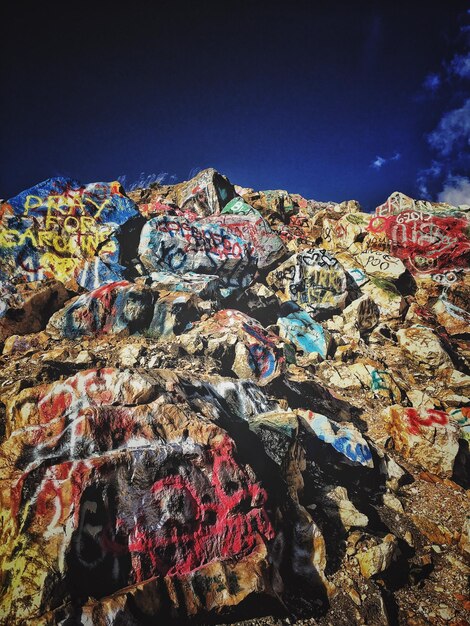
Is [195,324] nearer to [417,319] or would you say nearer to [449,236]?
[417,319]

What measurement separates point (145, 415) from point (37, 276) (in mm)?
5927

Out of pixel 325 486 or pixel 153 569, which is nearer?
pixel 153 569

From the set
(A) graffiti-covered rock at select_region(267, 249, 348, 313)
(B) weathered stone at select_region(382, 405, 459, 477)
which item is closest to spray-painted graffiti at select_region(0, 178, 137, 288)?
(A) graffiti-covered rock at select_region(267, 249, 348, 313)

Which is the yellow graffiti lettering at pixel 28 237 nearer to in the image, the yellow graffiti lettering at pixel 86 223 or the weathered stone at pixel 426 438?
the yellow graffiti lettering at pixel 86 223

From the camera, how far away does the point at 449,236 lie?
10344 millimetres

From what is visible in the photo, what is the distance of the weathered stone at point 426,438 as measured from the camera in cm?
435

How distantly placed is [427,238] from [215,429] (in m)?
11.0

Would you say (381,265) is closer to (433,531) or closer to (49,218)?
(433,531)

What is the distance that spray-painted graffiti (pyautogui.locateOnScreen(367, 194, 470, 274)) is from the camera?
33.4 ft

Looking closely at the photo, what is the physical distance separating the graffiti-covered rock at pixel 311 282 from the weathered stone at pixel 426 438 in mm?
4175

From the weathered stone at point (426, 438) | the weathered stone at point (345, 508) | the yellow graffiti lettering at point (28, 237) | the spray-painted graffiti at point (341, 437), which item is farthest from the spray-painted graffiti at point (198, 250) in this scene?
the weathered stone at point (345, 508)

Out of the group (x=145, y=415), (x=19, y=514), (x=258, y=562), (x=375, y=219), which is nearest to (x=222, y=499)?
(x=258, y=562)

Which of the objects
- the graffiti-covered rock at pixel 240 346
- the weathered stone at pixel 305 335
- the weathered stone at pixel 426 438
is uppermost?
the weathered stone at pixel 305 335

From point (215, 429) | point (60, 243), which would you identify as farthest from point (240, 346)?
point (60, 243)
